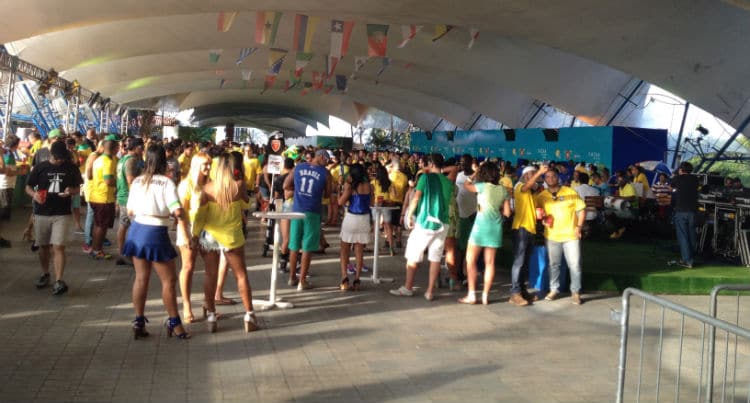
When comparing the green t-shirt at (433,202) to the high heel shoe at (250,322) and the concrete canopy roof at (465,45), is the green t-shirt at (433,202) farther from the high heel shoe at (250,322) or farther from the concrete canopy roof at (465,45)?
the concrete canopy roof at (465,45)

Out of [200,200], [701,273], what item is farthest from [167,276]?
[701,273]

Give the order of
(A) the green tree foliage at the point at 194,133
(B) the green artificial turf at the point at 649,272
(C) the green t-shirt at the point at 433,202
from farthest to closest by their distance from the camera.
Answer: (A) the green tree foliage at the point at 194,133, (B) the green artificial turf at the point at 649,272, (C) the green t-shirt at the point at 433,202

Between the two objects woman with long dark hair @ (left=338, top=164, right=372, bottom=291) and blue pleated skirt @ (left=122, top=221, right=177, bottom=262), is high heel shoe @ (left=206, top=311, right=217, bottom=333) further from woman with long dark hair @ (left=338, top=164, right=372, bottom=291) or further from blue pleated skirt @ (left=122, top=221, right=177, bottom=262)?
woman with long dark hair @ (left=338, top=164, right=372, bottom=291)

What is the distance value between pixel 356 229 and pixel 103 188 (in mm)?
3589

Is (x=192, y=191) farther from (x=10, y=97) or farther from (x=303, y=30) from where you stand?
(x=303, y=30)

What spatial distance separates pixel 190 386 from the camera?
187 inches

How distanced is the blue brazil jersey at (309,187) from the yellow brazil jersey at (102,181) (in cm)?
286

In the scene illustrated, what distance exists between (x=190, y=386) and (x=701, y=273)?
25.1ft

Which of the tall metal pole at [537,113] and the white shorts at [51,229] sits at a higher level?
the tall metal pole at [537,113]

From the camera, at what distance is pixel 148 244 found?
5641 millimetres

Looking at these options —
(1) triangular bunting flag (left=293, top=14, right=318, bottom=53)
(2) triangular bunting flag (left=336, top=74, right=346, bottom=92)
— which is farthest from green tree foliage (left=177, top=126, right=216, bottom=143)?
(1) triangular bunting flag (left=293, top=14, right=318, bottom=53)

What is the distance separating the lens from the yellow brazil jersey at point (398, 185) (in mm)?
12180

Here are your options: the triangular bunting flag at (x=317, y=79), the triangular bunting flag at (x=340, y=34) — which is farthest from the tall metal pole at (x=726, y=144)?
the triangular bunting flag at (x=317, y=79)

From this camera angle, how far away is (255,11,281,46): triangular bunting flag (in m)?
20.3
